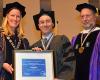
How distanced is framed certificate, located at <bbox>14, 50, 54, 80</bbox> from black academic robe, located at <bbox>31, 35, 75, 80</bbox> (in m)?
0.09

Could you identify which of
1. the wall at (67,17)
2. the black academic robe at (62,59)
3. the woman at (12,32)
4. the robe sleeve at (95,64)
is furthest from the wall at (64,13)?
the black academic robe at (62,59)

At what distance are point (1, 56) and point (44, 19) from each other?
74 centimetres

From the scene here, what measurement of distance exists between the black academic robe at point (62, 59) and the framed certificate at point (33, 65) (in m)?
0.09

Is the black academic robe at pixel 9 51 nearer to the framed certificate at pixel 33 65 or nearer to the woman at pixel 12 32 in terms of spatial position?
the woman at pixel 12 32

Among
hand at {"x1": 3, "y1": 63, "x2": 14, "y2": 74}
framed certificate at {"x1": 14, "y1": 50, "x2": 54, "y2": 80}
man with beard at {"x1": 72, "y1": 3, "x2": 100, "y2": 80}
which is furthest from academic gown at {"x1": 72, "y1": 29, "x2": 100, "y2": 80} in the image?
hand at {"x1": 3, "y1": 63, "x2": 14, "y2": 74}

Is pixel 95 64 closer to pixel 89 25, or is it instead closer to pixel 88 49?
pixel 88 49

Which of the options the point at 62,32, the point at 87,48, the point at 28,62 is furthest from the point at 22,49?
the point at 62,32

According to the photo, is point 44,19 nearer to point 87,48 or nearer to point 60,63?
point 60,63

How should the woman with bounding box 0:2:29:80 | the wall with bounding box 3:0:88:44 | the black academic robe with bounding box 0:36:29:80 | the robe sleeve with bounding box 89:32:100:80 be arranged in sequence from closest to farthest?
the black academic robe with bounding box 0:36:29:80 < the woman with bounding box 0:2:29:80 < the robe sleeve with bounding box 89:32:100:80 < the wall with bounding box 3:0:88:44

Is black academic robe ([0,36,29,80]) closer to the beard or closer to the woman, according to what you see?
the woman

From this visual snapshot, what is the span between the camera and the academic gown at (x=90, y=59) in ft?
15.8

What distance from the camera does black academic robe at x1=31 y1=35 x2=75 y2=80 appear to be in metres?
4.26

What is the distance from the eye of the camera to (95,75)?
479cm

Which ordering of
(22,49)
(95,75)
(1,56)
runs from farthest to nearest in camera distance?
1. (95,75)
2. (22,49)
3. (1,56)
